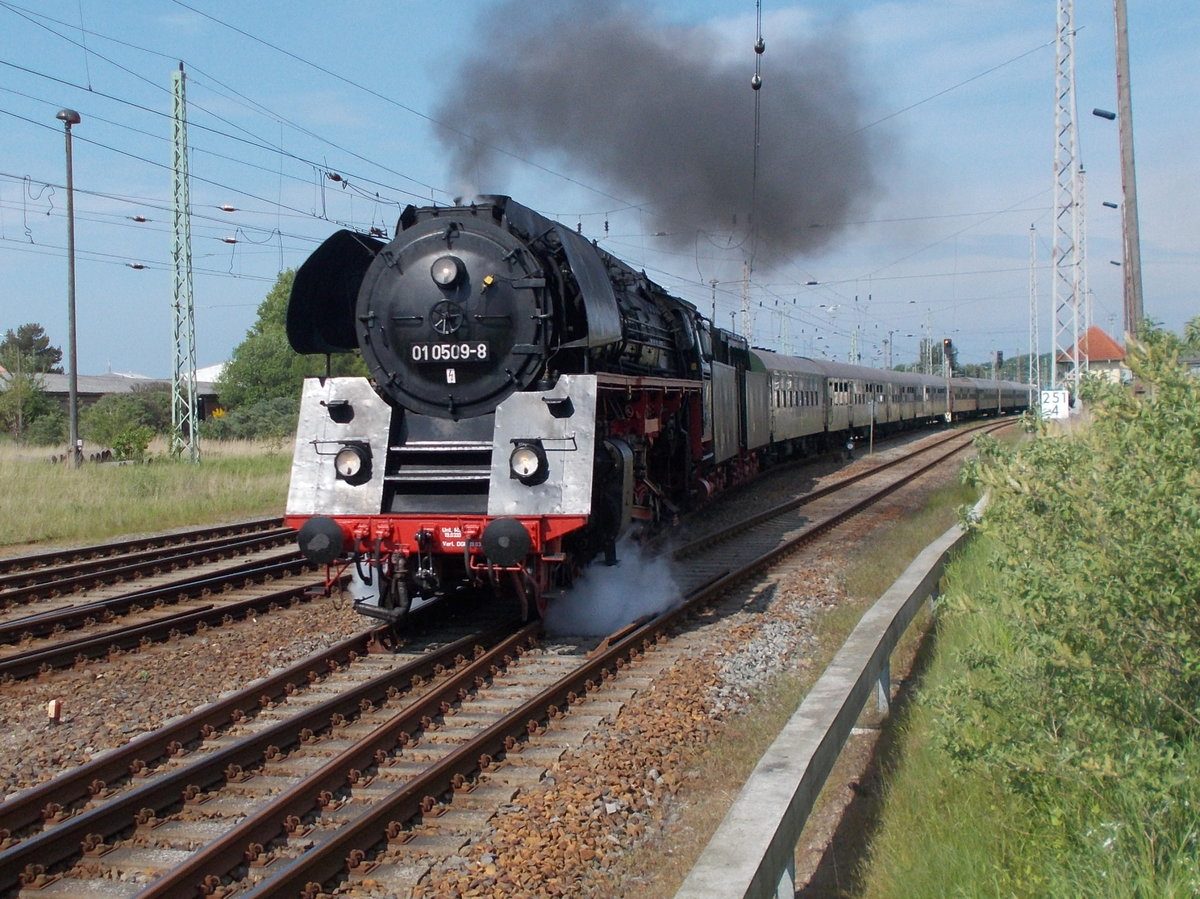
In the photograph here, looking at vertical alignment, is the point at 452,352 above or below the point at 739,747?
above

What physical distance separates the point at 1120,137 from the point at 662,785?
13.6 metres

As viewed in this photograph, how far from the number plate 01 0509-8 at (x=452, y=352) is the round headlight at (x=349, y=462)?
2.96 ft

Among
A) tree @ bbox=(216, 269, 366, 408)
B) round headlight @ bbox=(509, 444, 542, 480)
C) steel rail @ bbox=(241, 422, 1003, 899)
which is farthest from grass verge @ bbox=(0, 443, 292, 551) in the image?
tree @ bbox=(216, 269, 366, 408)

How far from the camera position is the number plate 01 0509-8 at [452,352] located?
7.98 metres

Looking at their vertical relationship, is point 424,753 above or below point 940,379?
below

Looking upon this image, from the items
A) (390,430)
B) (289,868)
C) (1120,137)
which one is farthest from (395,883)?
(1120,137)

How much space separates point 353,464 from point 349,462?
0.13ft

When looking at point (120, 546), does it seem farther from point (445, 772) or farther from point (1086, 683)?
point (1086, 683)

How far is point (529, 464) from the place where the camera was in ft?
24.5

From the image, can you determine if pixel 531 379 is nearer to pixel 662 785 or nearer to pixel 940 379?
pixel 662 785

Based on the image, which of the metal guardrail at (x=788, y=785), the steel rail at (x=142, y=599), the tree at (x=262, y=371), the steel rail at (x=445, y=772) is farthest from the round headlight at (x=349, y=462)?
the tree at (x=262, y=371)

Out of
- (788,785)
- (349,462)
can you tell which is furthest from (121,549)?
(788,785)

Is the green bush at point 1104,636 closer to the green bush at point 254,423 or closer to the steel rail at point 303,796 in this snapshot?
the steel rail at point 303,796

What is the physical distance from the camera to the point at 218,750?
18.2 feet
